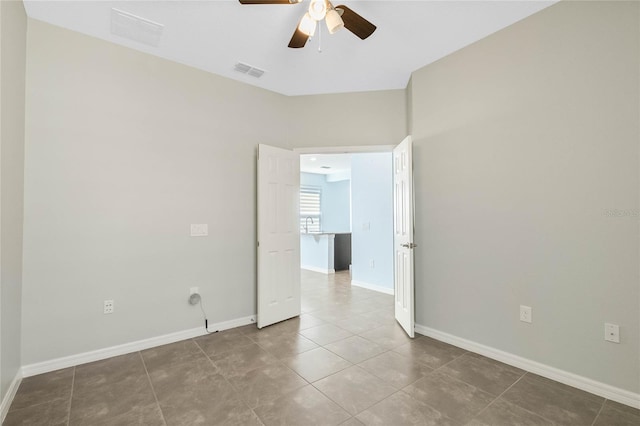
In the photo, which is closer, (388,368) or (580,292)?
(580,292)

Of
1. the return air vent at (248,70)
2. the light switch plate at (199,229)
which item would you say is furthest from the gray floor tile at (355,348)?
the return air vent at (248,70)

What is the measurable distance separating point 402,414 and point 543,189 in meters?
2.00

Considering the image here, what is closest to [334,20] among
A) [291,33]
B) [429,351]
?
[291,33]

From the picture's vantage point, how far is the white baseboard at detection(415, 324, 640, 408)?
1906 mm

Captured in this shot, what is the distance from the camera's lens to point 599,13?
203cm

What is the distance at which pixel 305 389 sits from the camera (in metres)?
2.05

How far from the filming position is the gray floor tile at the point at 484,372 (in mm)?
2100

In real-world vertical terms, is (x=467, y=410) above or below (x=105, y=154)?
Result: below

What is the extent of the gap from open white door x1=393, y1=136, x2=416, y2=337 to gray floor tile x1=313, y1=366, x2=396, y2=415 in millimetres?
956

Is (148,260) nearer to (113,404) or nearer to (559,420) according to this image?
(113,404)

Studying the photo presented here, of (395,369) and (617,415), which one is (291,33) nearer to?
(395,369)

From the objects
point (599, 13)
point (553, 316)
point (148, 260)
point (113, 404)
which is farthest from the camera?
point (148, 260)

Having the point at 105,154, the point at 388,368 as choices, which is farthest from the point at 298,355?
the point at 105,154

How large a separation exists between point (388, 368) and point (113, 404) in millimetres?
2004
